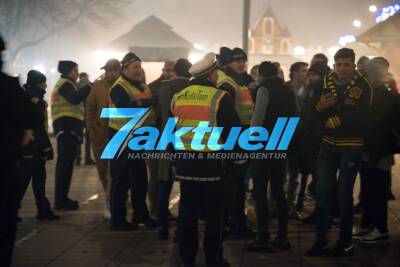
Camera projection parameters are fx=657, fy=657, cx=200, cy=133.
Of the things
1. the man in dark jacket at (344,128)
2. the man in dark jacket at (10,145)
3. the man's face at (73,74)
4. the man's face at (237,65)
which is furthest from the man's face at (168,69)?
the man in dark jacket at (10,145)

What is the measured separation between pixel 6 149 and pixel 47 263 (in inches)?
88.0

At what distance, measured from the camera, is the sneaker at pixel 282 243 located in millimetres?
7145

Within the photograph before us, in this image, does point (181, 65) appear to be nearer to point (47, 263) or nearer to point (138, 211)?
point (138, 211)

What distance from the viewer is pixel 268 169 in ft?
23.5

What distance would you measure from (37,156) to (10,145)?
3908 millimetres

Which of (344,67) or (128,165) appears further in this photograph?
(128,165)

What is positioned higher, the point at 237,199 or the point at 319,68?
the point at 319,68

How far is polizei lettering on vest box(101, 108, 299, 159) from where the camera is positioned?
623 cm

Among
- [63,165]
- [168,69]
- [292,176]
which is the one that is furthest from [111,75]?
[292,176]

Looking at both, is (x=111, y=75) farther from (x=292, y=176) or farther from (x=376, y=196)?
(x=376, y=196)

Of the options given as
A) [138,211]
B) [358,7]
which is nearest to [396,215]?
[138,211]

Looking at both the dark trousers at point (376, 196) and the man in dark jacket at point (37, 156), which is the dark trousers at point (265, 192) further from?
the man in dark jacket at point (37, 156)

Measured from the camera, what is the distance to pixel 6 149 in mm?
5090

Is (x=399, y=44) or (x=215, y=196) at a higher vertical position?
(x=399, y=44)
